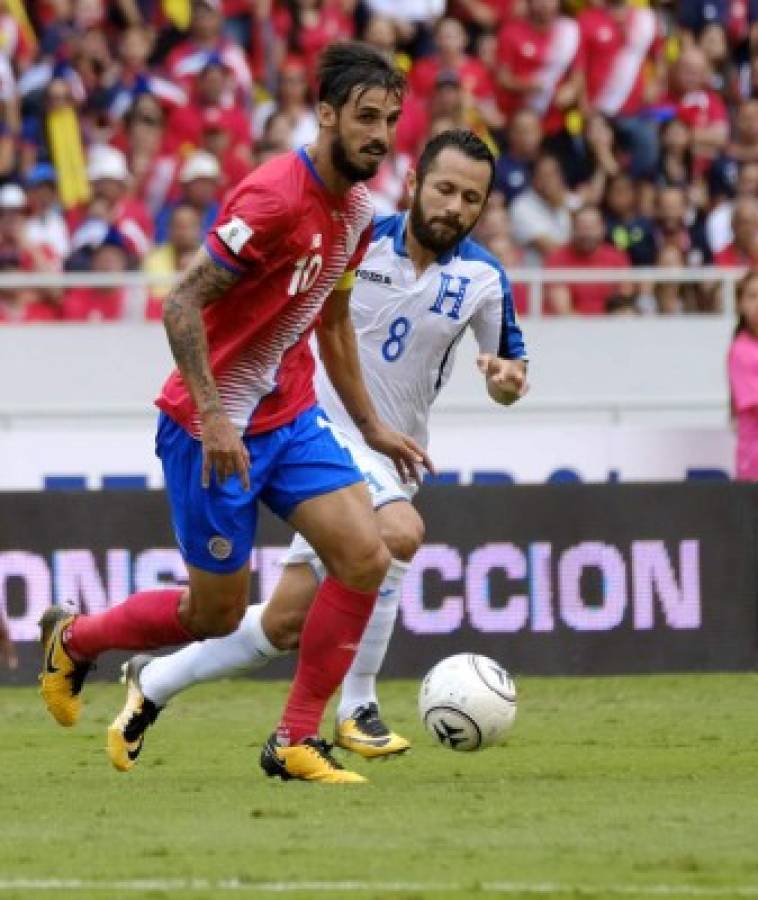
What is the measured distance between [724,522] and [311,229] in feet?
19.2

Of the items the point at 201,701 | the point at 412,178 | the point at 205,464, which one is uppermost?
the point at 412,178

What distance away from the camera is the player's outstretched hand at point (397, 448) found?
8984mm

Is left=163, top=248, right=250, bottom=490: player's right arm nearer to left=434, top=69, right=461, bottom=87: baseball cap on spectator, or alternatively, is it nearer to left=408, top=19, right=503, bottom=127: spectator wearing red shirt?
left=434, top=69, right=461, bottom=87: baseball cap on spectator

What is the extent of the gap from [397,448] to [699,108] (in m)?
10.4

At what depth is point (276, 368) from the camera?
837 cm

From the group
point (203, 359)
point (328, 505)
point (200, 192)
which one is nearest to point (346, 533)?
point (328, 505)

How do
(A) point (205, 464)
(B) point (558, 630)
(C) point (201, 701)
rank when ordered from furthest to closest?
(B) point (558, 630)
(C) point (201, 701)
(A) point (205, 464)

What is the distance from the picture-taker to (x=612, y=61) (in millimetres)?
18875

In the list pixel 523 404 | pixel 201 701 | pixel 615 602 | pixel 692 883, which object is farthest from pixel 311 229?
pixel 523 404

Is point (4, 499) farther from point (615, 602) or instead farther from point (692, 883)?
point (692, 883)

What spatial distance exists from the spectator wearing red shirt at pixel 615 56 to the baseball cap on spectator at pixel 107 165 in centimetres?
366

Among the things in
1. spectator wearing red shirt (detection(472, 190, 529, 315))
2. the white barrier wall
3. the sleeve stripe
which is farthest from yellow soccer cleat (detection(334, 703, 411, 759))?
spectator wearing red shirt (detection(472, 190, 529, 315))

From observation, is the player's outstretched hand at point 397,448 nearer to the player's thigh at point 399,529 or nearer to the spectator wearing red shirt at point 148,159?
the player's thigh at point 399,529

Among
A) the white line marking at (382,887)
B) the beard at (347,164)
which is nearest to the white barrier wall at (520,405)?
the beard at (347,164)
